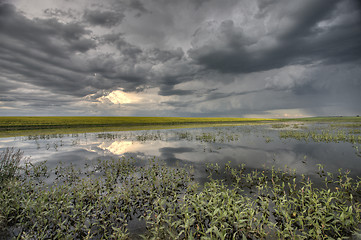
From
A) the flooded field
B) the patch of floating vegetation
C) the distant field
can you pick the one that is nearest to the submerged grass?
the flooded field

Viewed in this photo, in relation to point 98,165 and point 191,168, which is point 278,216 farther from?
point 98,165

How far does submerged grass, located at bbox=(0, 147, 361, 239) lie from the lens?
4.70 m

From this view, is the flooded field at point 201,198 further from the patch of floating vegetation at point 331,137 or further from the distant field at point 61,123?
the distant field at point 61,123

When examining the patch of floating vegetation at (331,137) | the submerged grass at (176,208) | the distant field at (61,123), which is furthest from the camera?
the distant field at (61,123)

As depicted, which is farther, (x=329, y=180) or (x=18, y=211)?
(x=329, y=180)

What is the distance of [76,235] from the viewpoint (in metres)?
4.84

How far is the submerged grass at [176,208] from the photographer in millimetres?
4695

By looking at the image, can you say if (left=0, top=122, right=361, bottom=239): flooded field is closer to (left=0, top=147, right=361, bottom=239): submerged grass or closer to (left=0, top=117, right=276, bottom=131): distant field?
(left=0, top=147, right=361, bottom=239): submerged grass

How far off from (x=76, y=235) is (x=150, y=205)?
8.73ft

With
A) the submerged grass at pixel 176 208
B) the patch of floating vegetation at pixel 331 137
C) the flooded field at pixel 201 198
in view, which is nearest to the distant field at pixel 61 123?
the flooded field at pixel 201 198

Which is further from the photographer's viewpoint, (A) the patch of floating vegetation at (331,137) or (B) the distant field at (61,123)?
(B) the distant field at (61,123)

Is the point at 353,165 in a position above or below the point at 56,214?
below

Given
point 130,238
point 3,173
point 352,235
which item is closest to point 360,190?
point 352,235

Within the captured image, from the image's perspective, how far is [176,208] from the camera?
631 centimetres
